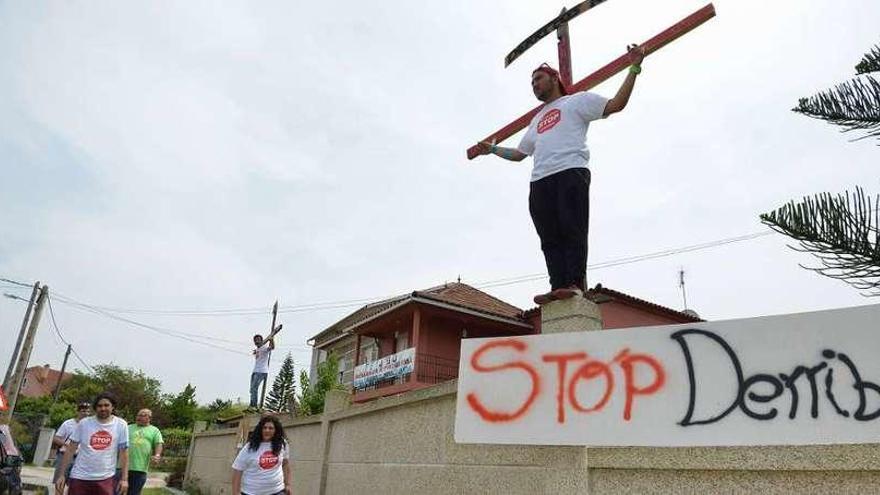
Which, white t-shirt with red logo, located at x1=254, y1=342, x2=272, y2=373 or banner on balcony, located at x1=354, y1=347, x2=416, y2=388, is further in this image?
banner on balcony, located at x1=354, y1=347, x2=416, y2=388

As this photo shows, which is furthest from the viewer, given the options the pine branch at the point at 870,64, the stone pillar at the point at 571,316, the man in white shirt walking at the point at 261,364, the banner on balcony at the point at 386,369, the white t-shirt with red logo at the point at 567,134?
the banner on balcony at the point at 386,369

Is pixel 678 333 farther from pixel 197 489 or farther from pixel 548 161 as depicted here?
pixel 197 489

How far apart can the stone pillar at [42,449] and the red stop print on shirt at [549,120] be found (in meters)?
28.5

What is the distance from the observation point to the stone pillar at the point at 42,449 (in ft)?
80.9

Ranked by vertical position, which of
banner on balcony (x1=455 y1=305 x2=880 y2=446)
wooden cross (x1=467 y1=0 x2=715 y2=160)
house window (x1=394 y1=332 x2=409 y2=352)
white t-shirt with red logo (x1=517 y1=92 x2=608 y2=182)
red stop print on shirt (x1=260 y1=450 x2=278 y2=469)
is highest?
→ house window (x1=394 y1=332 x2=409 y2=352)

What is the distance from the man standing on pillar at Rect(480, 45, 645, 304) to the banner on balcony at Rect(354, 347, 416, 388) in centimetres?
1437

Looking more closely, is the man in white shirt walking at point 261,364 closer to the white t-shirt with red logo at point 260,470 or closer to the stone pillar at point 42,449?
the white t-shirt with red logo at point 260,470

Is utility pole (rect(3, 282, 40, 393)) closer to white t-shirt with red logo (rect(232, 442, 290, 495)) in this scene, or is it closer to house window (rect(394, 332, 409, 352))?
house window (rect(394, 332, 409, 352))

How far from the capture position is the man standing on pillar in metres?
3.38

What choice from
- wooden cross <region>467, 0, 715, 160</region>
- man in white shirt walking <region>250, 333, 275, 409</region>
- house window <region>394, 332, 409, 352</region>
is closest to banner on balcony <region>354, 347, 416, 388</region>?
house window <region>394, 332, 409, 352</region>

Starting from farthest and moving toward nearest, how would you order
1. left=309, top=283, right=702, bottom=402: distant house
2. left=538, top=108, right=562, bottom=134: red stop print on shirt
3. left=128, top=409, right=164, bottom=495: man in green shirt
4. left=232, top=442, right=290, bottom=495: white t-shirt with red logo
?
left=309, top=283, right=702, bottom=402: distant house, left=128, top=409, right=164, bottom=495: man in green shirt, left=232, top=442, right=290, bottom=495: white t-shirt with red logo, left=538, top=108, right=562, bottom=134: red stop print on shirt

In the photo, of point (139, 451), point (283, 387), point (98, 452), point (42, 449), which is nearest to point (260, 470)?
point (98, 452)

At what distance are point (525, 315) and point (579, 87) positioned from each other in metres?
15.1

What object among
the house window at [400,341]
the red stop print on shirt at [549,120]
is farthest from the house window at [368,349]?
the red stop print on shirt at [549,120]
